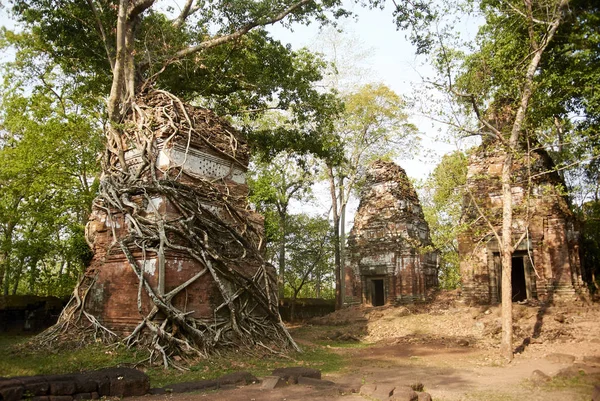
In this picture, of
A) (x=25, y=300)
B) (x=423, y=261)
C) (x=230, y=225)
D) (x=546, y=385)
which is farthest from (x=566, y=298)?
(x=25, y=300)

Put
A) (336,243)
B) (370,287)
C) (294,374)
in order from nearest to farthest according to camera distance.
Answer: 1. (294,374)
2. (370,287)
3. (336,243)

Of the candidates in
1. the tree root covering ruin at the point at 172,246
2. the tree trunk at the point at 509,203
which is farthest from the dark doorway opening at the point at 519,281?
the tree root covering ruin at the point at 172,246

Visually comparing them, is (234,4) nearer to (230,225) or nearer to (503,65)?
(230,225)

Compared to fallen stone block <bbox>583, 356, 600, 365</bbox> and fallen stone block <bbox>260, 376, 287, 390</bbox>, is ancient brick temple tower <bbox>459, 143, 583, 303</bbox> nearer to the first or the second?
fallen stone block <bbox>583, 356, 600, 365</bbox>

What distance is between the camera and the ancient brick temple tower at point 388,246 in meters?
17.6

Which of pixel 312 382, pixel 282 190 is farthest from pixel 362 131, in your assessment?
pixel 312 382

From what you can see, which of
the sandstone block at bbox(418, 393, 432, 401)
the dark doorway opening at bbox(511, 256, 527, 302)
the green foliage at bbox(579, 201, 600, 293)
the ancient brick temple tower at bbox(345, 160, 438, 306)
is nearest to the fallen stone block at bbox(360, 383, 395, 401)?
the sandstone block at bbox(418, 393, 432, 401)

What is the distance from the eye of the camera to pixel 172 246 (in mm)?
7523

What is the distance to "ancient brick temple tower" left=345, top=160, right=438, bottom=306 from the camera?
695 inches

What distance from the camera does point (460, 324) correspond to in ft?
41.5

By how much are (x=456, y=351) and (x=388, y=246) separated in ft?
27.7

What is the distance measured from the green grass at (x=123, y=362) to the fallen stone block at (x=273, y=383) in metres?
1.02

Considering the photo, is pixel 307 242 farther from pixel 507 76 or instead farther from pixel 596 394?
pixel 596 394

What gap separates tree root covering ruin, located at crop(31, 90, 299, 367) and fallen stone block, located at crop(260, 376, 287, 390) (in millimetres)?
1762
